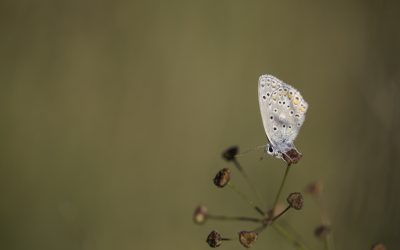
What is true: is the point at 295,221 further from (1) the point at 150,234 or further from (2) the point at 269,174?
(1) the point at 150,234

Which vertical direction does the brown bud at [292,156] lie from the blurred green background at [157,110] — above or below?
below

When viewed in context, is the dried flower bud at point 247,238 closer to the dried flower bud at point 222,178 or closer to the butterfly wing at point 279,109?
the dried flower bud at point 222,178

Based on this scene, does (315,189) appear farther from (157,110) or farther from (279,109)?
(157,110)

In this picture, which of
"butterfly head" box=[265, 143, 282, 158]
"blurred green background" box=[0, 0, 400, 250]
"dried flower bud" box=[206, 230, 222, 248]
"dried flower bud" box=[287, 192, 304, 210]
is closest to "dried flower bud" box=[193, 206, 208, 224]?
"dried flower bud" box=[206, 230, 222, 248]

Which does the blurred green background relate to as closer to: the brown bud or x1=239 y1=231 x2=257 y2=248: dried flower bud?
the brown bud

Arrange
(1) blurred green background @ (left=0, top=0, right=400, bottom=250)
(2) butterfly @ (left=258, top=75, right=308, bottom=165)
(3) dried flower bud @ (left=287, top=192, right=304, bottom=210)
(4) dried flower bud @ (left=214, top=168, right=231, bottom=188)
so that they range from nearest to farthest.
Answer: (3) dried flower bud @ (left=287, top=192, right=304, bottom=210) → (4) dried flower bud @ (left=214, top=168, right=231, bottom=188) → (2) butterfly @ (left=258, top=75, right=308, bottom=165) → (1) blurred green background @ (left=0, top=0, right=400, bottom=250)

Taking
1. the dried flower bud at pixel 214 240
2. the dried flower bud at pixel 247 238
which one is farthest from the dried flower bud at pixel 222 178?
the dried flower bud at pixel 247 238

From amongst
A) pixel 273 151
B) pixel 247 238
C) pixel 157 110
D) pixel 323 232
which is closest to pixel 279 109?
pixel 273 151

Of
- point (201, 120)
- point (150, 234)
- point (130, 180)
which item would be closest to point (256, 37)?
point (201, 120)
